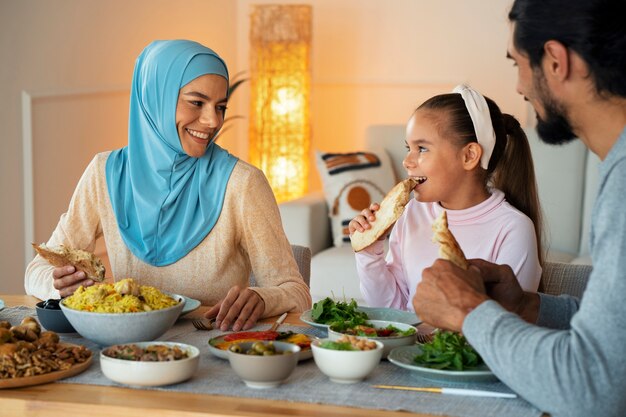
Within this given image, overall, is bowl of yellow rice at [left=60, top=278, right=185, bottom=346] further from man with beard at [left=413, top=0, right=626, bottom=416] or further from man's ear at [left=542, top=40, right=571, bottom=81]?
man's ear at [left=542, top=40, right=571, bottom=81]

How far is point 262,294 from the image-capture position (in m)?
2.08

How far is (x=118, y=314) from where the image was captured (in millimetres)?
1689

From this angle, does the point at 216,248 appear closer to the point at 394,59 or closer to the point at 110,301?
the point at 110,301

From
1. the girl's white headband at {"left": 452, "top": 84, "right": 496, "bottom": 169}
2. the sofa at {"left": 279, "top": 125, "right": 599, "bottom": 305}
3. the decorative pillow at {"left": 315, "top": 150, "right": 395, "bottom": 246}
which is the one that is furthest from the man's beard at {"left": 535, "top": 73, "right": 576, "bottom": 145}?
the decorative pillow at {"left": 315, "top": 150, "right": 395, "bottom": 246}

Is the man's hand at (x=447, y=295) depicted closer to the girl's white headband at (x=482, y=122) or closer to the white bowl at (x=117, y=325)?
the white bowl at (x=117, y=325)

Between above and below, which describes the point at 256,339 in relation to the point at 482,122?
below

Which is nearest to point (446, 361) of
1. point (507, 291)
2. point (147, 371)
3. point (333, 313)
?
point (507, 291)

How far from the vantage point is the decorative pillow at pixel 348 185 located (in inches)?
187

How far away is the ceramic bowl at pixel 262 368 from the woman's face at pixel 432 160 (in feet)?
3.09

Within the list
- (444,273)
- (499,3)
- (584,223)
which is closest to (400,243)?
(444,273)

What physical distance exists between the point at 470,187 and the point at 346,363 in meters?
1.01

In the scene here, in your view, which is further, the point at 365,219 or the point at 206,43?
the point at 206,43

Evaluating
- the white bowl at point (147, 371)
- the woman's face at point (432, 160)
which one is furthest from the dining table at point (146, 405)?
the woman's face at point (432, 160)

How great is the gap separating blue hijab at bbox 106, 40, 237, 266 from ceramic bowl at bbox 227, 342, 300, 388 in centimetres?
91
